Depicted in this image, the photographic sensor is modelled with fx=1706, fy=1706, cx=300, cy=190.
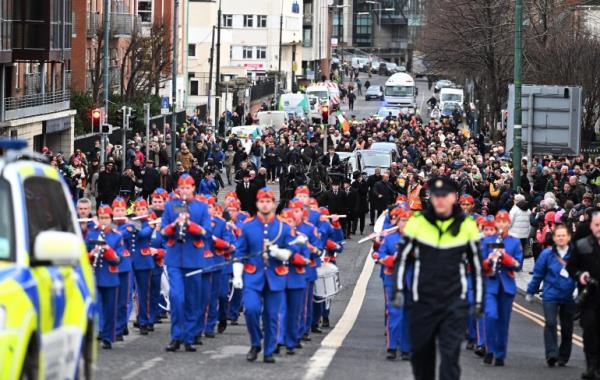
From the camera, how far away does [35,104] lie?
176 ft

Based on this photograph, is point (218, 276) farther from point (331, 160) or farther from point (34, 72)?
point (34, 72)

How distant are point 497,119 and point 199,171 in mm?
30397

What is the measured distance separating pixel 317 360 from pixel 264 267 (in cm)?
110

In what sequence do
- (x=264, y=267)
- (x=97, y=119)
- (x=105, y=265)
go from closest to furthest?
(x=264, y=267) → (x=105, y=265) → (x=97, y=119)

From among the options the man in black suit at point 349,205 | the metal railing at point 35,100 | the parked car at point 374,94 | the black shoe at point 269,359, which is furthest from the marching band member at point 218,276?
the parked car at point 374,94

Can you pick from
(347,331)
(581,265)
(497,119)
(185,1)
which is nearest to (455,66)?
(497,119)

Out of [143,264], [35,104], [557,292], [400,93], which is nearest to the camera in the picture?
[557,292]

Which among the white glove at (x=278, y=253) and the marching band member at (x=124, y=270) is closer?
the white glove at (x=278, y=253)

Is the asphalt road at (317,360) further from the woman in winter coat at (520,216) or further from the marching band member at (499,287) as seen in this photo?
the woman in winter coat at (520,216)

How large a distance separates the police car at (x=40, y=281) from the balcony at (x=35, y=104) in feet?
123

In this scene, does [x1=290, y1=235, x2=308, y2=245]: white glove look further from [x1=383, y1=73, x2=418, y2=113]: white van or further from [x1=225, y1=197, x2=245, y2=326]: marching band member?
[x1=383, y1=73, x2=418, y2=113]: white van

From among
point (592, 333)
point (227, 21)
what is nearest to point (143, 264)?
point (592, 333)

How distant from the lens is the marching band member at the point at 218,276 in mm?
18891

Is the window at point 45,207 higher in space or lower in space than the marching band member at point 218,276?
higher
